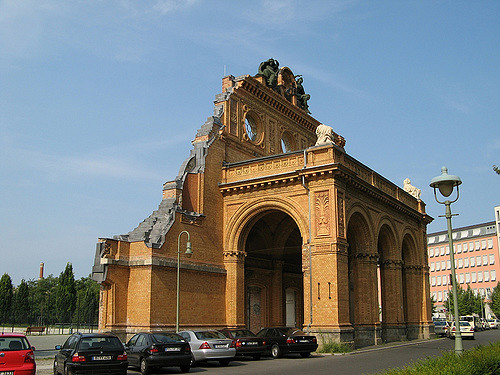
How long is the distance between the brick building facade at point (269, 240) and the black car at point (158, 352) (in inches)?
269

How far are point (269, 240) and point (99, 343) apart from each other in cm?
1978

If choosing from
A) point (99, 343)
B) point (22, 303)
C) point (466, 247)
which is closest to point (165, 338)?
point (99, 343)

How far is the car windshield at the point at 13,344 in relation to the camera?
12.8 m

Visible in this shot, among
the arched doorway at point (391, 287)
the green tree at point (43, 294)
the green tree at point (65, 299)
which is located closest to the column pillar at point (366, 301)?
the arched doorway at point (391, 287)

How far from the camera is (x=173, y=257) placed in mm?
25672

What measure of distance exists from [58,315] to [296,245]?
41.2 metres

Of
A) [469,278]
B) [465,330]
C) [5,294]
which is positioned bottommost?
[465,330]

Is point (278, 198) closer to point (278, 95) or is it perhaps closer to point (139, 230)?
point (139, 230)

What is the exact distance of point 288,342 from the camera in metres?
22.0

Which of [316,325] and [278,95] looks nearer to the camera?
[316,325]

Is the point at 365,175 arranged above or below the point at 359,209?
above

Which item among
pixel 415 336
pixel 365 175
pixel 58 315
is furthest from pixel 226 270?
pixel 58 315

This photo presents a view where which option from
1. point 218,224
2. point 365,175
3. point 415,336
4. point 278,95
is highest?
point 278,95

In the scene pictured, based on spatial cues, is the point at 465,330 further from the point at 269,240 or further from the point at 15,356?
the point at 15,356
